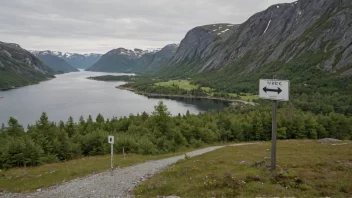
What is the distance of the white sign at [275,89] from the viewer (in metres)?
17.4

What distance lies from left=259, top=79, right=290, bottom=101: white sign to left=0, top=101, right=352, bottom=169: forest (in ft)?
85.9

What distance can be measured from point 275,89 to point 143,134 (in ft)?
130

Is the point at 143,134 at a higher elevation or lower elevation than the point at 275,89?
lower

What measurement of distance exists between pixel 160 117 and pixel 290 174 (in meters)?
39.0

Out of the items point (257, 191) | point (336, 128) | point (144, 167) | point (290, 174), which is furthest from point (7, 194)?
point (336, 128)

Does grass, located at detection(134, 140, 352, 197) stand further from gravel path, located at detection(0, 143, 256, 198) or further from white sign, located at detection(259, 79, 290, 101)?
white sign, located at detection(259, 79, 290, 101)

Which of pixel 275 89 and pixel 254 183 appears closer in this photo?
pixel 254 183

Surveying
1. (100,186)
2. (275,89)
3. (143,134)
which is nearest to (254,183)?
(275,89)

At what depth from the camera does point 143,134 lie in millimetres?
54625

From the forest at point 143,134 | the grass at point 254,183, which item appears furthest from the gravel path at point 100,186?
the forest at point 143,134

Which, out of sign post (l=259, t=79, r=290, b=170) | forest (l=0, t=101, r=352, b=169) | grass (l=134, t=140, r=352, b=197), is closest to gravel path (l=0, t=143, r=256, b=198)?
grass (l=134, t=140, r=352, b=197)

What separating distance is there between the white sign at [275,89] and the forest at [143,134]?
26179mm

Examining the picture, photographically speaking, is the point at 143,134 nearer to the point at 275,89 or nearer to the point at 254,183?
the point at 254,183

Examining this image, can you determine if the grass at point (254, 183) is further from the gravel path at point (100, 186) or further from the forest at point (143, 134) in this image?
the forest at point (143, 134)
